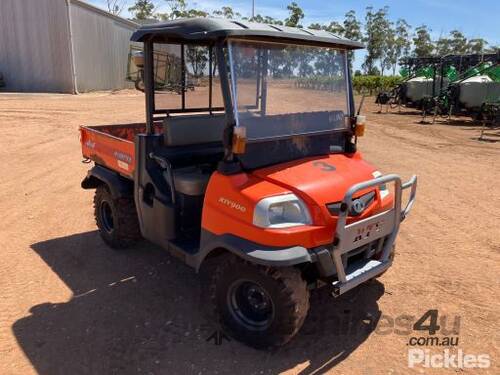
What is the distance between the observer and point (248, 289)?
3172 mm

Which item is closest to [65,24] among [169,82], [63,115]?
[63,115]

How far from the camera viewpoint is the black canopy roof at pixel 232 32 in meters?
2.91

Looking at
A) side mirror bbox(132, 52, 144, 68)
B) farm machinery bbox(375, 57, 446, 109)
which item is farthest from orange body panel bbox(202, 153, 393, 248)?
farm machinery bbox(375, 57, 446, 109)

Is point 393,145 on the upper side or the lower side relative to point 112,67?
lower

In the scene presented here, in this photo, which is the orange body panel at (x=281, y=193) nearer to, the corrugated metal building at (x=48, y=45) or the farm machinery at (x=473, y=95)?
the farm machinery at (x=473, y=95)

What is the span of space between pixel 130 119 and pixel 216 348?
1243cm

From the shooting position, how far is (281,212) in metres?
2.92

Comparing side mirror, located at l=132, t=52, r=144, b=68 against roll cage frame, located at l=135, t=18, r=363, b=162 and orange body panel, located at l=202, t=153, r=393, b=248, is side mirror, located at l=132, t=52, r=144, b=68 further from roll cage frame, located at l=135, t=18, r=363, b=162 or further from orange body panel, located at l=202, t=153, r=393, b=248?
orange body panel, located at l=202, t=153, r=393, b=248

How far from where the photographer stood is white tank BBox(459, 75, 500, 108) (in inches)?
758

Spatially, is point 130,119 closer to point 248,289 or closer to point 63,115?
point 63,115

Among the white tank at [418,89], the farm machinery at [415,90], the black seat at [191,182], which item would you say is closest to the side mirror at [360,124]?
the black seat at [191,182]

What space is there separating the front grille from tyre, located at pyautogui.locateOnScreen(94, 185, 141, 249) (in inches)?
88.9

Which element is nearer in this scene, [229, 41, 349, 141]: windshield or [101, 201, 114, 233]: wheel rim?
[229, 41, 349, 141]: windshield

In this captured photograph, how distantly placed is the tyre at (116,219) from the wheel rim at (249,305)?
5.63ft
